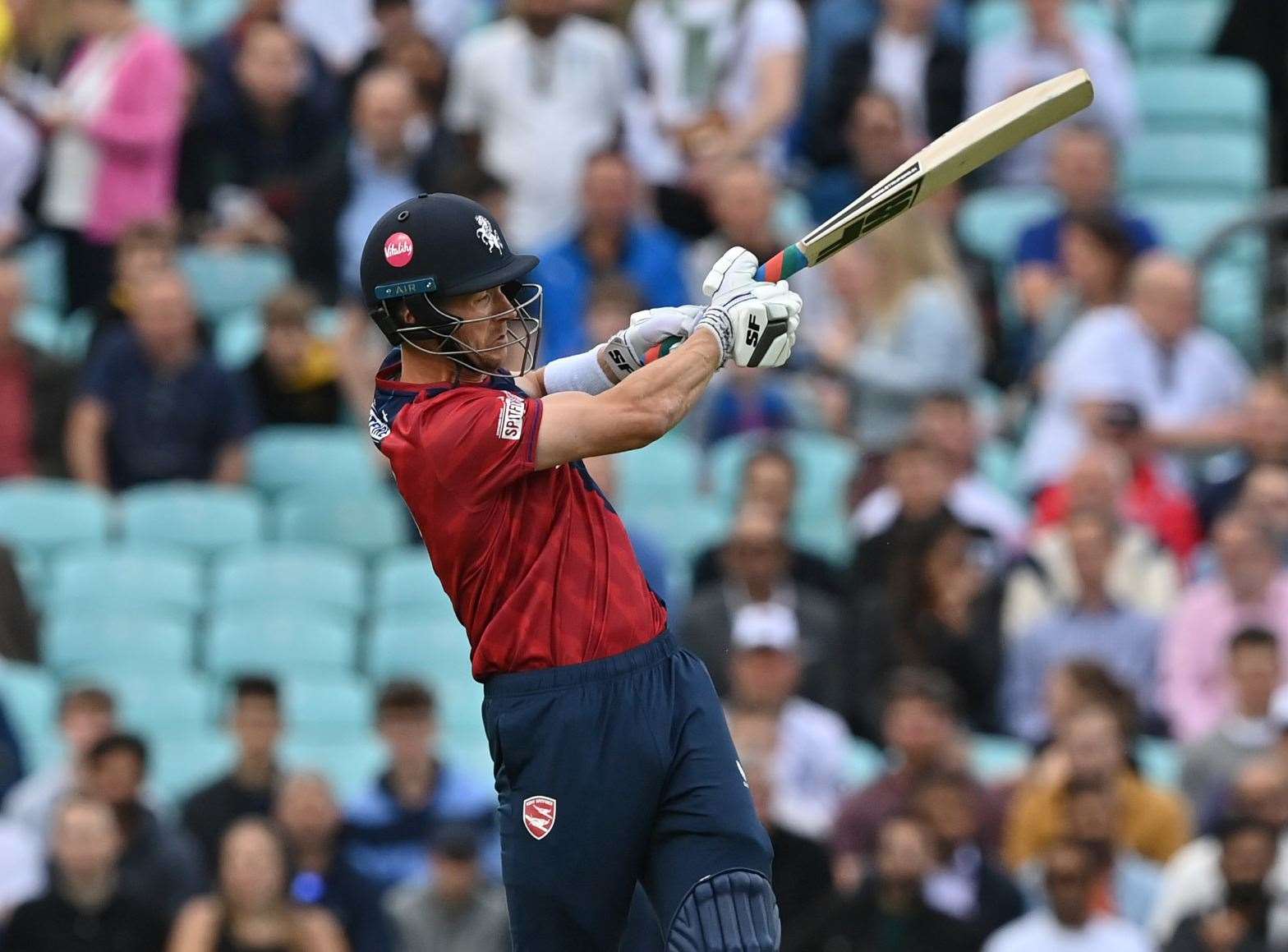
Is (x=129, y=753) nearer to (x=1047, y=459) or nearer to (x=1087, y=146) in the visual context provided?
(x=1047, y=459)

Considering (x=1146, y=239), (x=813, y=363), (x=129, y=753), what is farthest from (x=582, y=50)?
(x=129, y=753)

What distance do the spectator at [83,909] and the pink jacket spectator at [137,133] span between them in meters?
3.87

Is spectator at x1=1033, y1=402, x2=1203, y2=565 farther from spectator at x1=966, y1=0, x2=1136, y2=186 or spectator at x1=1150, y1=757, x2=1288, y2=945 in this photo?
spectator at x1=966, y1=0, x2=1136, y2=186

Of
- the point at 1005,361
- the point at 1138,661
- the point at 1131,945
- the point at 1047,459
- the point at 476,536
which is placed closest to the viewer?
the point at 476,536

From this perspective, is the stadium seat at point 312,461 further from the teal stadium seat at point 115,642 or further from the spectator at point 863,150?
the spectator at point 863,150

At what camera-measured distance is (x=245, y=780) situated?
36.4 feet

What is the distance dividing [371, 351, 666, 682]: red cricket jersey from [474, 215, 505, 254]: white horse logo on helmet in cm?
34

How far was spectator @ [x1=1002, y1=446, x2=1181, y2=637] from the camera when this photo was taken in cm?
1158

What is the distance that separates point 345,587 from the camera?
475 inches

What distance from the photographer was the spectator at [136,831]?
1069 centimetres

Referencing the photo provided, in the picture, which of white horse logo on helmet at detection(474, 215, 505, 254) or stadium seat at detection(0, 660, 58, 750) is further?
stadium seat at detection(0, 660, 58, 750)

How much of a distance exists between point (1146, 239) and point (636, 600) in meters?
7.20

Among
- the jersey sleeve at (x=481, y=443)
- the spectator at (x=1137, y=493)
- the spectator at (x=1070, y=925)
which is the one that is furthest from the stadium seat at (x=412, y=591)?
the jersey sleeve at (x=481, y=443)

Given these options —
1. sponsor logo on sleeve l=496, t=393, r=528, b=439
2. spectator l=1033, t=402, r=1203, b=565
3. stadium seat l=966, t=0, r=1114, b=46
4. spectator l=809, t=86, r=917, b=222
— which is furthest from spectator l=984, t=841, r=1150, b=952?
stadium seat l=966, t=0, r=1114, b=46
